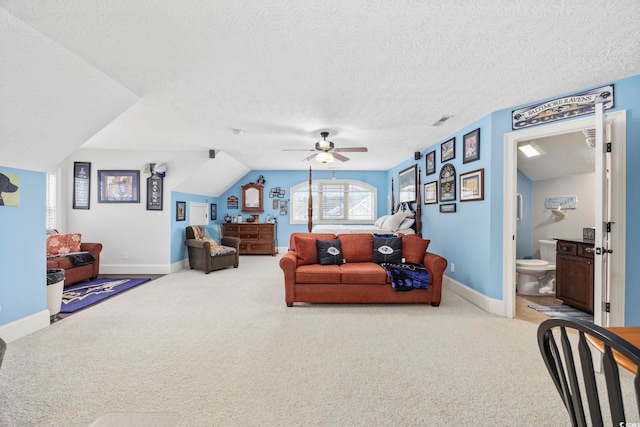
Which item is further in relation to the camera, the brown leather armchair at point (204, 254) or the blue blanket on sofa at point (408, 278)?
the brown leather armchair at point (204, 254)

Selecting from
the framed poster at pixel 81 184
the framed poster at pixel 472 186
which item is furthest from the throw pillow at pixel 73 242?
the framed poster at pixel 472 186

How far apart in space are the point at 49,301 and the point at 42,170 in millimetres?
1431

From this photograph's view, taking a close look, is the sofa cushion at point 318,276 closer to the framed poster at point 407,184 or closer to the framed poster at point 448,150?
the framed poster at point 448,150

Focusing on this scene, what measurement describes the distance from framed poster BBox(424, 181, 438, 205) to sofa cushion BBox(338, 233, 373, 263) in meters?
1.47

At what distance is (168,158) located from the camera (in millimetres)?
5395

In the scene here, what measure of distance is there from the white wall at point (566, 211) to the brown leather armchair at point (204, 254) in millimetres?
5761

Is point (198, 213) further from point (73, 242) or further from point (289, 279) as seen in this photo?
point (289, 279)

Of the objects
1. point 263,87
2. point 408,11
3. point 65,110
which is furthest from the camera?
point 263,87

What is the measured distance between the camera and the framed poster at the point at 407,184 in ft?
18.7

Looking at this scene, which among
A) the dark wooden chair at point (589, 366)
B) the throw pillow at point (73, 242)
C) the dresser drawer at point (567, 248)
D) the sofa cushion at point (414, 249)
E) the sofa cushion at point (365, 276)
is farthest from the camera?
the throw pillow at point (73, 242)

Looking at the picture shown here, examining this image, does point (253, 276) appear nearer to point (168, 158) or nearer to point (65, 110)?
point (168, 158)

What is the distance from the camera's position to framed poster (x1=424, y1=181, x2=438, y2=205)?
4.73 meters

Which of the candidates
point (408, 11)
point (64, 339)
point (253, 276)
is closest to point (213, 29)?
point (408, 11)

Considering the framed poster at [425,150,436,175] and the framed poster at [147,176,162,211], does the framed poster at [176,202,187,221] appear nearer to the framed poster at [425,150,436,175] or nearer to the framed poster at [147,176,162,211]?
the framed poster at [147,176,162,211]
